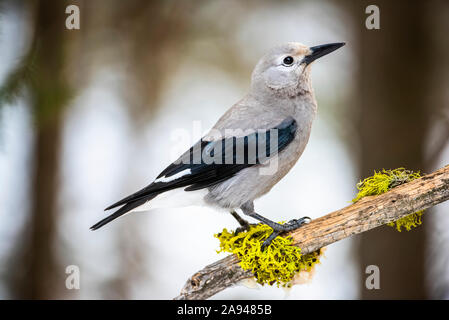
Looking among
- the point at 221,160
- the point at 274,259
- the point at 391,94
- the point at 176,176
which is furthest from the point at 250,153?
the point at 391,94

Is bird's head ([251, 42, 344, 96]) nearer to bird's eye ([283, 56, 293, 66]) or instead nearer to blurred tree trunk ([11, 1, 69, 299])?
bird's eye ([283, 56, 293, 66])

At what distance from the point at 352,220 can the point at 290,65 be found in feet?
3.46

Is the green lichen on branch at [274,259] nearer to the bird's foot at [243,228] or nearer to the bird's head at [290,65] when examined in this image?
the bird's foot at [243,228]

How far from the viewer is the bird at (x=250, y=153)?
8.79 feet

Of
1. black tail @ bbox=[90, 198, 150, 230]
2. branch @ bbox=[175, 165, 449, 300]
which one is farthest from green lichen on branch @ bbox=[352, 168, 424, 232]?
black tail @ bbox=[90, 198, 150, 230]

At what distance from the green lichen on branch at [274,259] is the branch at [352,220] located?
1.8 inches

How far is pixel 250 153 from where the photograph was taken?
8.92ft

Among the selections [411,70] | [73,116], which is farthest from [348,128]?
[73,116]

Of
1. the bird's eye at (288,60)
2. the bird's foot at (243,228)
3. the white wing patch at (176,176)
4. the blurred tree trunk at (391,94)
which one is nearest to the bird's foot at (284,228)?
the bird's foot at (243,228)

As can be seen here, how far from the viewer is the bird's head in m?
2.91

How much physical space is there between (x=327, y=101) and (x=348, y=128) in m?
0.33

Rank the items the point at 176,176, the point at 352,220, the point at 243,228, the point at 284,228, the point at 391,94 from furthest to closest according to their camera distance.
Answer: the point at 391,94 → the point at 243,228 → the point at 176,176 → the point at 284,228 → the point at 352,220

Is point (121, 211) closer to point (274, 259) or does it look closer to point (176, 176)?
point (176, 176)

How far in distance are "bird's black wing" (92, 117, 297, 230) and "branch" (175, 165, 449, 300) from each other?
18.9 inches
